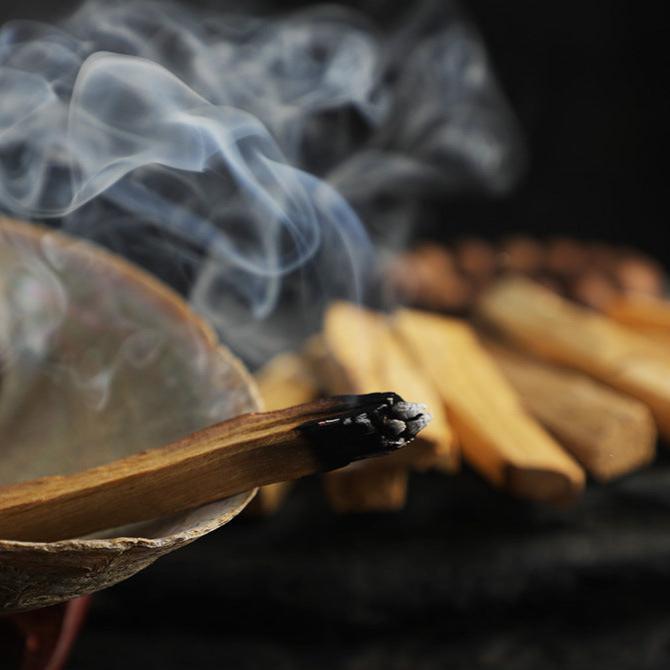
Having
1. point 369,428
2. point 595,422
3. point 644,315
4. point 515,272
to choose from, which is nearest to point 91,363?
point 369,428

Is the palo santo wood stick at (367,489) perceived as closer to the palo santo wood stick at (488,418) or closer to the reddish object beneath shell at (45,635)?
the palo santo wood stick at (488,418)

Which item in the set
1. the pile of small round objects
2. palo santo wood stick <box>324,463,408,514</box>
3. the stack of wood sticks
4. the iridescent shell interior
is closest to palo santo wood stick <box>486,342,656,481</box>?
the stack of wood sticks

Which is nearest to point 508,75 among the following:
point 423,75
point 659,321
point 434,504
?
point 423,75

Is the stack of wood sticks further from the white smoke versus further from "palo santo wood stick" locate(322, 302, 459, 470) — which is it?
the white smoke

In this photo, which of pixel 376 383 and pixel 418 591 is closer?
pixel 418 591

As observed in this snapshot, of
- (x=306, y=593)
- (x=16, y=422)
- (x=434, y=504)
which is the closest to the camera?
(x=16, y=422)

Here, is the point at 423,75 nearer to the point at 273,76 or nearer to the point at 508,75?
the point at 508,75

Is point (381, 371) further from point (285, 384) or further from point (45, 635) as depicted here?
point (45, 635)
